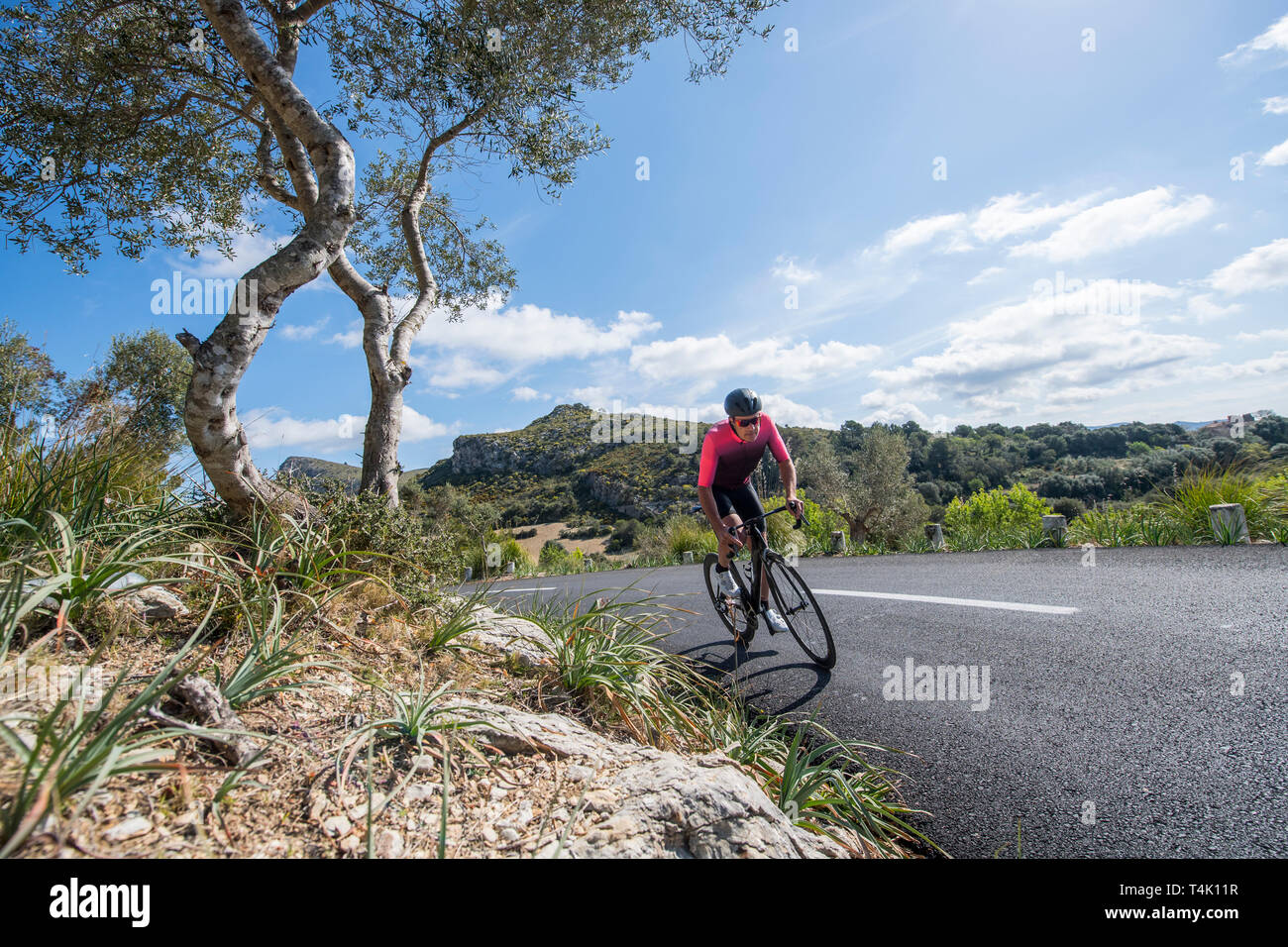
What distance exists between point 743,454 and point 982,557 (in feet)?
18.0

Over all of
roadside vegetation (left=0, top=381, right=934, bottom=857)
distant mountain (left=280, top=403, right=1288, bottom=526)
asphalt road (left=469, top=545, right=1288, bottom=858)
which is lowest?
asphalt road (left=469, top=545, right=1288, bottom=858)

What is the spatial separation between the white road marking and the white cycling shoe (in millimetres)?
1854

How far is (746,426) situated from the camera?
5016 millimetres

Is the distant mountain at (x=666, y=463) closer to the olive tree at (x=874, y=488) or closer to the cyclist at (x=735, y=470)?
the olive tree at (x=874, y=488)

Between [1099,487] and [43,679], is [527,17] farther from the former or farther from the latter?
[1099,487]

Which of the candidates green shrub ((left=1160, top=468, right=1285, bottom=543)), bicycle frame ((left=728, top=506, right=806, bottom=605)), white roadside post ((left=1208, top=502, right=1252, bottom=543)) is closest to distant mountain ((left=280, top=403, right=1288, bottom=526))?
green shrub ((left=1160, top=468, right=1285, bottom=543))

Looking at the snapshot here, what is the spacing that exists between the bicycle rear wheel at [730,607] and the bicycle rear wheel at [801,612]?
0.34 m

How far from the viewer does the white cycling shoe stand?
15.3 ft

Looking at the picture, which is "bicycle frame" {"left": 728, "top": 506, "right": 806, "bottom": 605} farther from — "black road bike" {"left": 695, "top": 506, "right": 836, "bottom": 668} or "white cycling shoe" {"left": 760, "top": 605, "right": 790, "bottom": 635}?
"white cycling shoe" {"left": 760, "top": 605, "right": 790, "bottom": 635}

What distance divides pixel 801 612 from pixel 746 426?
1736 mm

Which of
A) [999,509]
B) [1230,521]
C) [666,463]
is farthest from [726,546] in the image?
[666,463]

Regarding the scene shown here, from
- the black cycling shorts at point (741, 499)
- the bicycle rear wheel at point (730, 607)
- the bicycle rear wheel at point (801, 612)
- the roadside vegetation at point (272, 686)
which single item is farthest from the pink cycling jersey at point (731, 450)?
the roadside vegetation at point (272, 686)
